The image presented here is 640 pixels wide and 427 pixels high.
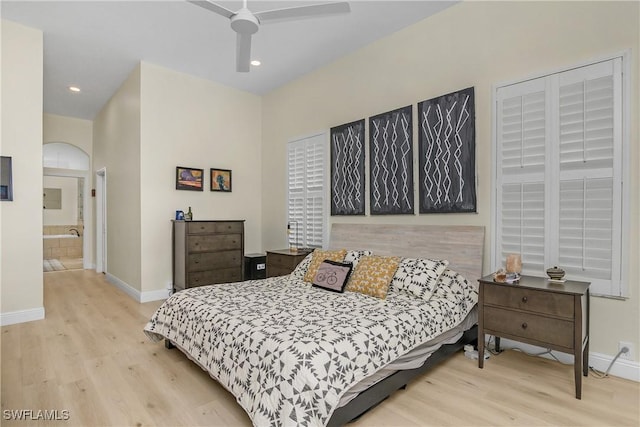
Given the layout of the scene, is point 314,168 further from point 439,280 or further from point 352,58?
point 439,280

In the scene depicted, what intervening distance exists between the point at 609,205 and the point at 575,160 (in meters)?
0.39

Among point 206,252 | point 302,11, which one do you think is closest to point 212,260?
point 206,252

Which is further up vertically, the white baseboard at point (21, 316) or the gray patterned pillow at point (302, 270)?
the gray patterned pillow at point (302, 270)

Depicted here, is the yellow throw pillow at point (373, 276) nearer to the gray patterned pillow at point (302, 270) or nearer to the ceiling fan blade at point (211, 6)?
the gray patterned pillow at point (302, 270)

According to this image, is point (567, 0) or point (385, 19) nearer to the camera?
point (567, 0)

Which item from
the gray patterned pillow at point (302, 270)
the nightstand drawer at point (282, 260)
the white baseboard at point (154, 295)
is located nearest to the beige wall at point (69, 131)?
the white baseboard at point (154, 295)

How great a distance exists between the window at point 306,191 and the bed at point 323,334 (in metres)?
1.34

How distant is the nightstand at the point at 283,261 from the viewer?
415 cm

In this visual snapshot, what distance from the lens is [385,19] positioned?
11.3 ft

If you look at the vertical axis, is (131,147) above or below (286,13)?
below

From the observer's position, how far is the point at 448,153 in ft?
10.5

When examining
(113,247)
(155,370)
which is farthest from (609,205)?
(113,247)

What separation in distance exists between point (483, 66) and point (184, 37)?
318 centimetres

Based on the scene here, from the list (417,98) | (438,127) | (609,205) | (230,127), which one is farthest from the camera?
(230,127)
